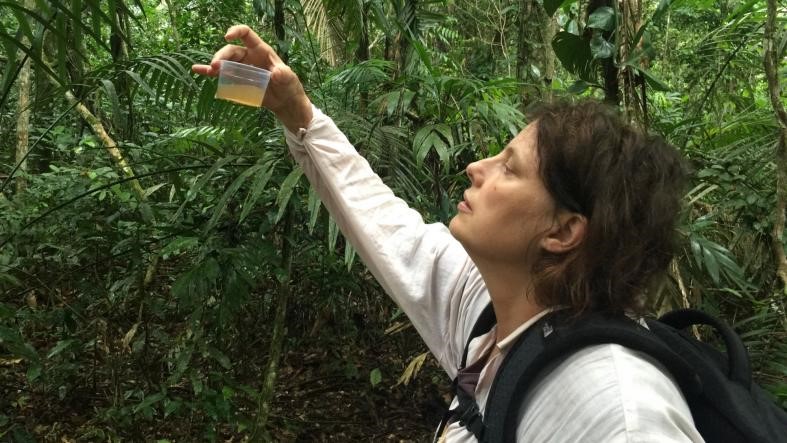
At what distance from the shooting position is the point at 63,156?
11.4ft

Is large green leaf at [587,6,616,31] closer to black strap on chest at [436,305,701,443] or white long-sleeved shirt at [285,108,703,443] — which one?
white long-sleeved shirt at [285,108,703,443]

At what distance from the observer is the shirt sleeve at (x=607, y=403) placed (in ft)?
2.07

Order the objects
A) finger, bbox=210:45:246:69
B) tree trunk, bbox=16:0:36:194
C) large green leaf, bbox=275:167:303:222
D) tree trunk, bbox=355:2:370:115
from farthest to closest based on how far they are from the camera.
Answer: tree trunk, bbox=16:0:36:194 < tree trunk, bbox=355:2:370:115 < large green leaf, bbox=275:167:303:222 < finger, bbox=210:45:246:69

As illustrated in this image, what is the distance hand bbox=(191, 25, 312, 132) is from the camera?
3.97 feet

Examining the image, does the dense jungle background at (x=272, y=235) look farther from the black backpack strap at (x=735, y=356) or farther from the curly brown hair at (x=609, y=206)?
the black backpack strap at (x=735, y=356)

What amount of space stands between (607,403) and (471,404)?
0.99ft

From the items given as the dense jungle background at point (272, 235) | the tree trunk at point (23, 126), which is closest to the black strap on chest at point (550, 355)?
the dense jungle background at point (272, 235)

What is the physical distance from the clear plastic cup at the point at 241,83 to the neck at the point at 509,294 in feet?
1.79

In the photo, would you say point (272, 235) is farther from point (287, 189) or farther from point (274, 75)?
point (274, 75)

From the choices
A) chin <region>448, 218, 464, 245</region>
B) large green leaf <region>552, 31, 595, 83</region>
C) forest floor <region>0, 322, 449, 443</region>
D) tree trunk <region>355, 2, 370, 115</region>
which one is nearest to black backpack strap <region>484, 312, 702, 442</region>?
chin <region>448, 218, 464, 245</region>

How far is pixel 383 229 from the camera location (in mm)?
1290

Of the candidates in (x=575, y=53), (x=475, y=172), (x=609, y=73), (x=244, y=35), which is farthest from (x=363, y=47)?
(x=475, y=172)

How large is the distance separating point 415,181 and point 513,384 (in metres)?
1.53

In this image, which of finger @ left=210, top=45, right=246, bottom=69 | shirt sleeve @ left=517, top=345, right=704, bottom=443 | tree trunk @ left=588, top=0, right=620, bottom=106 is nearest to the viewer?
shirt sleeve @ left=517, top=345, right=704, bottom=443
